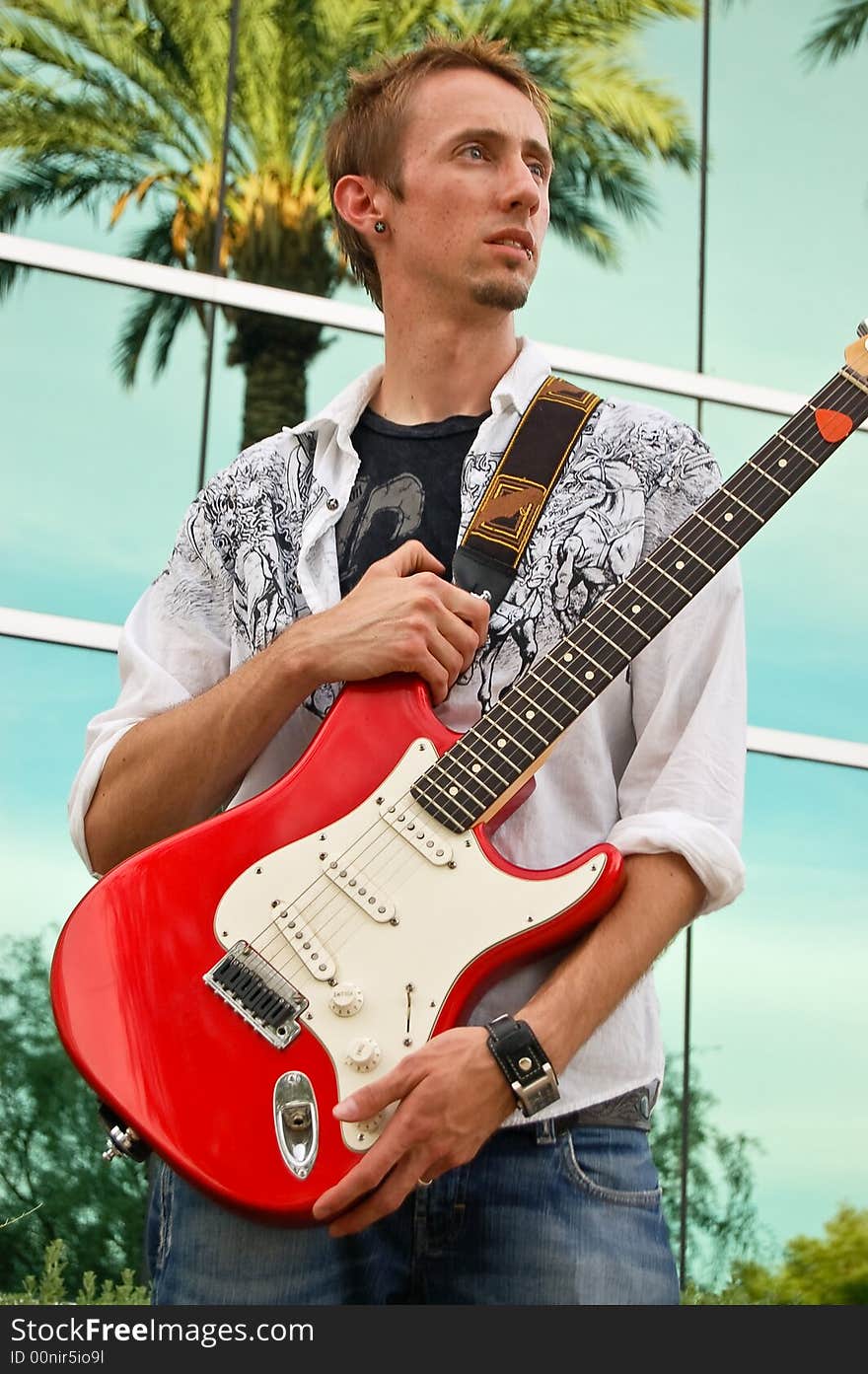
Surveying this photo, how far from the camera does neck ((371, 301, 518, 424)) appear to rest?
99.7 inches

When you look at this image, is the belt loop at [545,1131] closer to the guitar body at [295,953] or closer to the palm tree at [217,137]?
the guitar body at [295,953]

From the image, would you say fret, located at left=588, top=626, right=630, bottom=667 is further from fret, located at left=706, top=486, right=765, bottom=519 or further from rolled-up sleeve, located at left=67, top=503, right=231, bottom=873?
rolled-up sleeve, located at left=67, top=503, right=231, bottom=873

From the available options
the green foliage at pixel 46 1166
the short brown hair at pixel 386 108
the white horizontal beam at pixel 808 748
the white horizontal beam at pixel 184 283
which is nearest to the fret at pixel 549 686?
the short brown hair at pixel 386 108

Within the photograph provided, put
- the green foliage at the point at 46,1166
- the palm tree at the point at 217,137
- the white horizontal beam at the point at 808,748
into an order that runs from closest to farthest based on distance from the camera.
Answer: the green foliage at the point at 46,1166 < the palm tree at the point at 217,137 < the white horizontal beam at the point at 808,748

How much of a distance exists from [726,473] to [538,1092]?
5.08m

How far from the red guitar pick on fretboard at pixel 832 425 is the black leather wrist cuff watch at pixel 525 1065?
2.93 ft

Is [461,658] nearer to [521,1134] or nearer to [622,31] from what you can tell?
[521,1134]

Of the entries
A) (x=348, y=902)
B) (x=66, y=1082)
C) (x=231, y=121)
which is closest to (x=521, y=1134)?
(x=348, y=902)

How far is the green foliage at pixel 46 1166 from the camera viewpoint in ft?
17.3

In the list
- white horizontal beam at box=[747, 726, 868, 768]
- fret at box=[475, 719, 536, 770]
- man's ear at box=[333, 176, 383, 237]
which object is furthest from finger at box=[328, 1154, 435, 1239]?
white horizontal beam at box=[747, 726, 868, 768]

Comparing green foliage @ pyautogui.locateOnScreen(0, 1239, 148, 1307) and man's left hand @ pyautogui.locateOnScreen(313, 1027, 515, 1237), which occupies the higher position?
man's left hand @ pyautogui.locateOnScreen(313, 1027, 515, 1237)

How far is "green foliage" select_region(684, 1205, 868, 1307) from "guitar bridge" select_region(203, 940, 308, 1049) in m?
4.38

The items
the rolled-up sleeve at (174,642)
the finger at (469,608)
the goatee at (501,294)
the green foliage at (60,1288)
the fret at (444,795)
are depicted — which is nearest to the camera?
the fret at (444,795)

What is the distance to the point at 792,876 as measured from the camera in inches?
254
